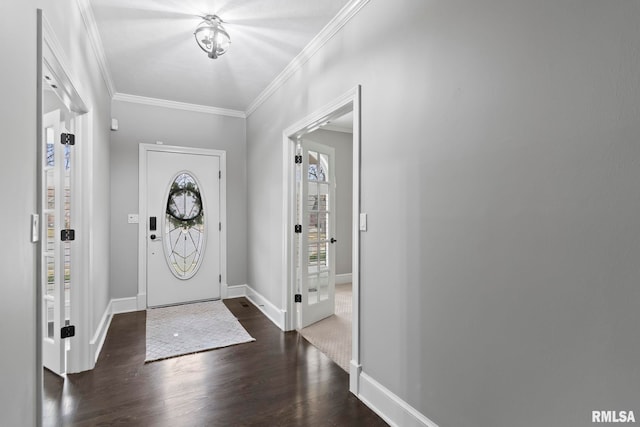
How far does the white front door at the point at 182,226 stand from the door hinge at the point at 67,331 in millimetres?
1664

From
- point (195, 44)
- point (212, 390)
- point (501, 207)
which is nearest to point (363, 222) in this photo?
point (501, 207)

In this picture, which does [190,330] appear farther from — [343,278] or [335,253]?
[343,278]

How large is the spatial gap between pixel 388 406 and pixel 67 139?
294 centimetres

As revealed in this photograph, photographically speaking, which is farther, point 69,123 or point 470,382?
point 69,123

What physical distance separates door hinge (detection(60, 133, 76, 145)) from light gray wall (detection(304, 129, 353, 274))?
3.69 meters

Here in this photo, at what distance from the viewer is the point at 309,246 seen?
11.5ft

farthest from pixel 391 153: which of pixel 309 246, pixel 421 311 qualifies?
pixel 309 246

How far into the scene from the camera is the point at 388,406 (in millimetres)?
1928

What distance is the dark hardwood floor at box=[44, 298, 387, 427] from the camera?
6.45ft

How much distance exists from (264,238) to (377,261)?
87.1 inches

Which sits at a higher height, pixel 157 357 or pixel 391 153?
pixel 391 153

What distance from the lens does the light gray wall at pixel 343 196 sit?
18.0 ft

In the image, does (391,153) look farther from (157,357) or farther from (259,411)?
(157,357)
